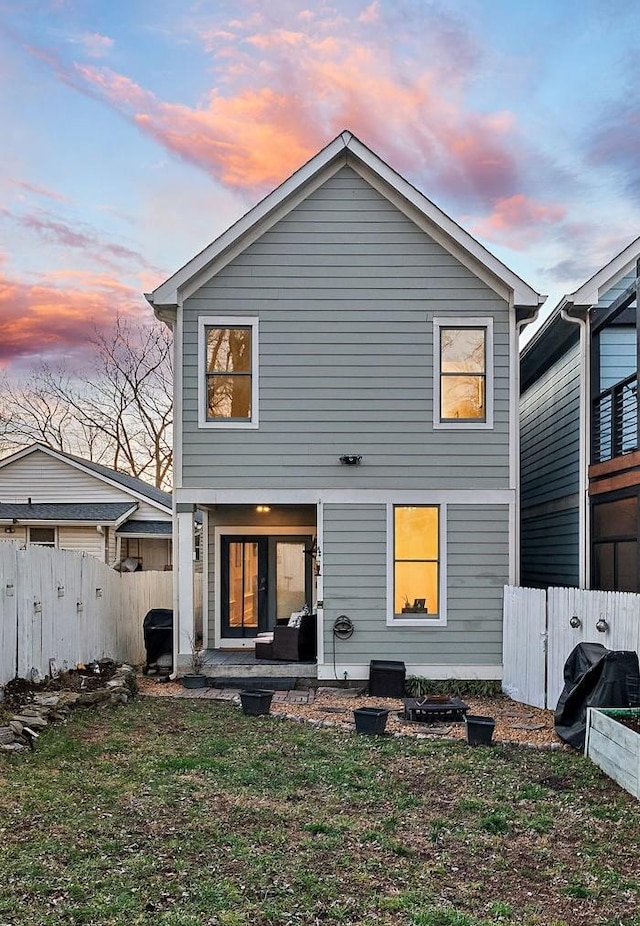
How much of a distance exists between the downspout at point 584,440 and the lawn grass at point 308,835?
4.48 metres

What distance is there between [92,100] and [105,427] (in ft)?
68.5

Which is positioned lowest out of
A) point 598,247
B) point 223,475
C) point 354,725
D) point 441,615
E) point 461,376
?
point 354,725

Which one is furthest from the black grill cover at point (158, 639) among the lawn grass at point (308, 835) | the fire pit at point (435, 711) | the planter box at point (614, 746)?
the planter box at point (614, 746)

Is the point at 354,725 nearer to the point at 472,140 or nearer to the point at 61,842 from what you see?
the point at 61,842

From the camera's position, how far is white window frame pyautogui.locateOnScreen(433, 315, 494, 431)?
1127 centimetres

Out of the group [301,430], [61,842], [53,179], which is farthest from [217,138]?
[61,842]

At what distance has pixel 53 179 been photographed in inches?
623

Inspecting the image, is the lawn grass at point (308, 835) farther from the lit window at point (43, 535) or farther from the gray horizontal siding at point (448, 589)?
the lit window at point (43, 535)

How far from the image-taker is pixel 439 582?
36.6 feet

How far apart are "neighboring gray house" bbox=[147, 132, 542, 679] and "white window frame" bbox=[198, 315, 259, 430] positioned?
0.10ft

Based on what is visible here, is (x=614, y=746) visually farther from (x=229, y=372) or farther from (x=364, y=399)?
(x=229, y=372)

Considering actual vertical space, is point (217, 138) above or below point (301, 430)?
above

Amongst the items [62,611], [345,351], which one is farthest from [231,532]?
[345,351]

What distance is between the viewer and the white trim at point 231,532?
13.0 m
